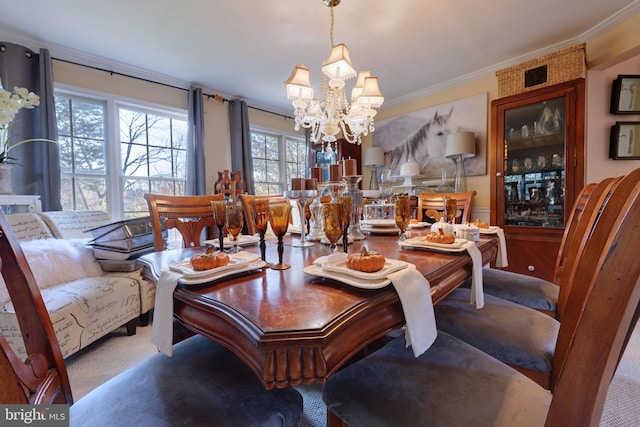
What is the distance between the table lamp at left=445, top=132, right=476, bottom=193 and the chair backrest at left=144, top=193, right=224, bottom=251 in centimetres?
295

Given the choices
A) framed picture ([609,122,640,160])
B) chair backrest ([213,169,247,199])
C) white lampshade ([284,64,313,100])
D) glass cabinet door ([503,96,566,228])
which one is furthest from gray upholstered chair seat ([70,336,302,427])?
framed picture ([609,122,640,160])

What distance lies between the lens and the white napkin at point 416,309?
0.61m

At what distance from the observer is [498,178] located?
303 centimetres

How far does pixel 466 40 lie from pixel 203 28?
2500 mm

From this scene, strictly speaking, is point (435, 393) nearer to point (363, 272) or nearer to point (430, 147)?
point (363, 272)

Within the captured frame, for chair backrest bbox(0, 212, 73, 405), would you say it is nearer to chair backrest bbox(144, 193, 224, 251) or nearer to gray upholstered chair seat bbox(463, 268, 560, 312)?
chair backrest bbox(144, 193, 224, 251)

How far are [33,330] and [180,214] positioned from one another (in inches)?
35.6

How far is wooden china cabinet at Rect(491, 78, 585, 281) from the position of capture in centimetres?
255

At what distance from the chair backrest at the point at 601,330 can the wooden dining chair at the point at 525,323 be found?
0.36 m

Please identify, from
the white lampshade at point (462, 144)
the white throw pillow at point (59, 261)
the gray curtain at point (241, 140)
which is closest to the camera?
the white throw pillow at point (59, 261)

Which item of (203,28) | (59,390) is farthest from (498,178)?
(59,390)

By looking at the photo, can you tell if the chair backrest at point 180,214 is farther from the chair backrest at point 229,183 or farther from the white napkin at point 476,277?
the chair backrest at point 229,183

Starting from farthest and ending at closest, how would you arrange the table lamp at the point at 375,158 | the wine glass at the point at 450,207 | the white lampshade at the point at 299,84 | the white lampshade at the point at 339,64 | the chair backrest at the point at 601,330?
the table lamp at the point at 375,158
the white lampshade at the point at 299,84
the white lampshade at the point at 339,64
the wine glass at the point at 450,207
the chair backrest at the point at 601,330

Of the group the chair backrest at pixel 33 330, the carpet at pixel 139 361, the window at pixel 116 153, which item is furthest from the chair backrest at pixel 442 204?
the window at pixel 116 153
